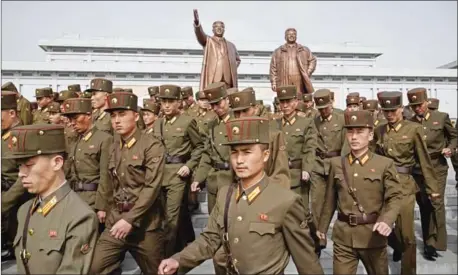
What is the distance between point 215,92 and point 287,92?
1302mm

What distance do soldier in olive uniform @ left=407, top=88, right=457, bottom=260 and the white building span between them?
71.8 feet

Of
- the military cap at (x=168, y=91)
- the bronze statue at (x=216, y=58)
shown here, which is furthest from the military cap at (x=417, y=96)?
the bronze statue at (x=216, y=58)

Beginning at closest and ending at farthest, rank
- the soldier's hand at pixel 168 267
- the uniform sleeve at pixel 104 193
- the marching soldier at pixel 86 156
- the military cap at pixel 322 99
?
the soldier's hand at pixel 168 267
the uniform sleeve at pixel 104 193
the marching soldier at pixel 86 156
the military cap at pixel 322 99

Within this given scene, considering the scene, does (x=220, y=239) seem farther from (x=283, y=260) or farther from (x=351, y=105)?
(x=351, y=105)

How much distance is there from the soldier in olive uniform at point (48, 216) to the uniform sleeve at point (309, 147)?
3874 mm

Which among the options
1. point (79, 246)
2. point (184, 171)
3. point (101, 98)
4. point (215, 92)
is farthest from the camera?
point (101, 98)

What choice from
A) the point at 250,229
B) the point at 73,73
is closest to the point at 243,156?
the point at 250,229

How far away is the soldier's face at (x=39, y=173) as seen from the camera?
2.78 m

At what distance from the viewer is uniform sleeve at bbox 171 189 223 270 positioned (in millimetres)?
2926

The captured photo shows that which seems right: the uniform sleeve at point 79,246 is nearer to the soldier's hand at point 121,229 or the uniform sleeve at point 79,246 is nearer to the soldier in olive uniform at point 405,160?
the soldier's hand at point 121,229

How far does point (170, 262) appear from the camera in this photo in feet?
9.21

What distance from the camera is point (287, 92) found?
246 inches

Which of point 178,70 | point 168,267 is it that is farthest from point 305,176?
Result: point 178,70

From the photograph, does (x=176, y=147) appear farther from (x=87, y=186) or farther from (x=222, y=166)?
(x=87, y=186)
